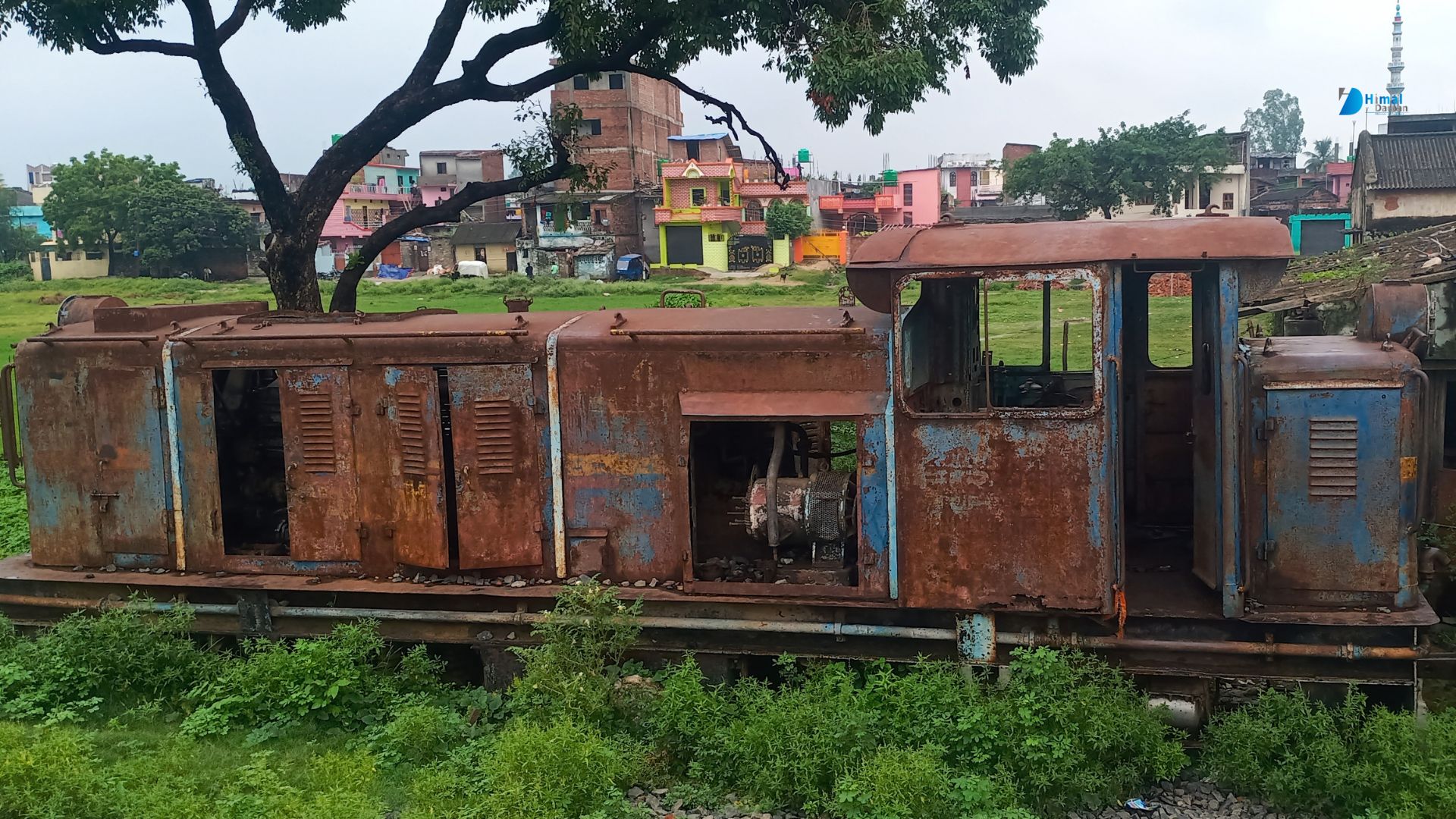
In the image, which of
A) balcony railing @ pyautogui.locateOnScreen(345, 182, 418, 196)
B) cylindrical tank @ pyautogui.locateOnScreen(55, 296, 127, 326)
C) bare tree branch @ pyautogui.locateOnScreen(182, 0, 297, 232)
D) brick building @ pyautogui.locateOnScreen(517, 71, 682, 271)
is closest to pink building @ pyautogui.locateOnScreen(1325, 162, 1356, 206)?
brick building @ pyautogui.locateOnScreen(517, 71, 682, 271)

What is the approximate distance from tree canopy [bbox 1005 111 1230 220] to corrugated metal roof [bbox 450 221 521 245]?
1014 inches

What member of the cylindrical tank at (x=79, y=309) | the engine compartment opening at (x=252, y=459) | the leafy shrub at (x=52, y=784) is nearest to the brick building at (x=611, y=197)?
the cylindrical tank at (x=79, y=309)

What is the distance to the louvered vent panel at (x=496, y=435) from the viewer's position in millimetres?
6980

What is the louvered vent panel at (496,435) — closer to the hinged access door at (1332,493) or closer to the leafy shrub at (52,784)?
the leafy shrub at (52,784)

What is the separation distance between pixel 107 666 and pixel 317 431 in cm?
184

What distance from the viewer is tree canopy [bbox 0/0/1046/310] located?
10641mm

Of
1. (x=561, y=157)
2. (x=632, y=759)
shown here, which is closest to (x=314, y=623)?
(x=632, y=759)

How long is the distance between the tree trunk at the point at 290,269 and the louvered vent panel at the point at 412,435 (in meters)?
5.31

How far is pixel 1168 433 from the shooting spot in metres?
7.29

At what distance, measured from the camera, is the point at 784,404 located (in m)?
6.44

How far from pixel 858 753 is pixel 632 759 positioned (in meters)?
1.14

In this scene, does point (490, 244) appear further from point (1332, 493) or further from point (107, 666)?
point (1332, 493)

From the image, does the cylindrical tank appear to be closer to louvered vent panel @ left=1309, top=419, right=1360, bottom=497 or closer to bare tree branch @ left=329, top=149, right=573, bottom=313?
bare tree branch @ left=329, top=149, right=573, bottom=313

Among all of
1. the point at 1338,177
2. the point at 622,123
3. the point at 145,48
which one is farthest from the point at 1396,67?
the point at 145,48
